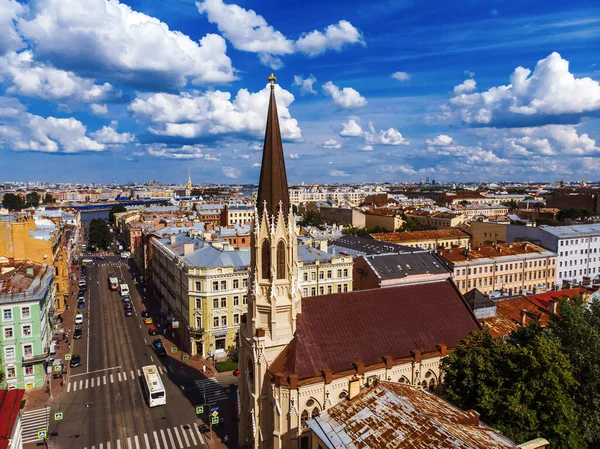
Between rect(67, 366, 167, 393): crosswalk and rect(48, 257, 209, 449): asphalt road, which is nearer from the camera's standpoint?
rect(48, 257, 209, 449): asphalt road

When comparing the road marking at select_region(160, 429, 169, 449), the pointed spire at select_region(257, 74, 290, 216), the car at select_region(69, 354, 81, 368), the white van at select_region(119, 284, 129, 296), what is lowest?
the road marking at select_region(160, 429, 169, 449)

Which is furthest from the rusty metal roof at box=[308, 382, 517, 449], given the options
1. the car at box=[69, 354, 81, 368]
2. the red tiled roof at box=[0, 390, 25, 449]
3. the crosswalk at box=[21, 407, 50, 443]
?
the car at box=[69, 354, 81, 368]

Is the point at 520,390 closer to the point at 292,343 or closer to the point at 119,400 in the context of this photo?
the point at 292,343

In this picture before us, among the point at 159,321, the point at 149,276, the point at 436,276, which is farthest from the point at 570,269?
the point at 149,276

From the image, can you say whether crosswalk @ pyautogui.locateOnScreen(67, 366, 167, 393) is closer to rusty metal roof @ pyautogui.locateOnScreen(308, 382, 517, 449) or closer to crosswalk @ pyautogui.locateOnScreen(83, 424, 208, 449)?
crosswalk @ pyautogui.locateOnScreen(83, 424, 208, 449)

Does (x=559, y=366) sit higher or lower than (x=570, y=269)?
higher

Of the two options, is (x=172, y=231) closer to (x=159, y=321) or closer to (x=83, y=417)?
(x=159, y=321)

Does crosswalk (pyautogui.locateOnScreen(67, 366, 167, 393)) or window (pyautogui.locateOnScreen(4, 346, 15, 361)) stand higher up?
window (pyautogui.locateOnScreen(4, 346, 15, 361))
